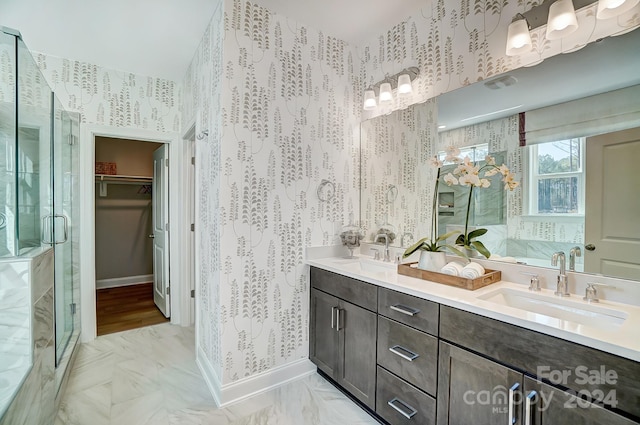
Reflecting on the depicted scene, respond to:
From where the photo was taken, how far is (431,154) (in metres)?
2.12

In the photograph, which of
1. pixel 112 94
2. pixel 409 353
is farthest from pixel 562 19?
pixel 112 94

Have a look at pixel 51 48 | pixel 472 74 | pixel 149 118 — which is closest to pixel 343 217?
pixel 472 74

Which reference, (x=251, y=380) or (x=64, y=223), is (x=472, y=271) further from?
(x=64, y=223)

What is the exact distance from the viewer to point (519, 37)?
61.2 inches

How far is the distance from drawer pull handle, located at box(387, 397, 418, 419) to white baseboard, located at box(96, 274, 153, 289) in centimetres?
455

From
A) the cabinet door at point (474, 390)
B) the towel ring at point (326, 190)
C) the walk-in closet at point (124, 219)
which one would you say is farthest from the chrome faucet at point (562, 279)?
the walk-in closet at point (124, 219)

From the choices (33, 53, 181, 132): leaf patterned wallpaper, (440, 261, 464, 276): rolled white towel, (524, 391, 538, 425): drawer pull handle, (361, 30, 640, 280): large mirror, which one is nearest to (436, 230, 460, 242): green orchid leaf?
(361, 30, 640, 280): large mirror

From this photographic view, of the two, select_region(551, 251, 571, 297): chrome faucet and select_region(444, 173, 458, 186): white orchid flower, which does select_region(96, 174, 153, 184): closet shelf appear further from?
select_region(551, 251, 571, 297): chrome faucet

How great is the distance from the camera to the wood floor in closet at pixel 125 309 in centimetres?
329

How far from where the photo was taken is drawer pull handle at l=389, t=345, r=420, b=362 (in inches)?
60.4

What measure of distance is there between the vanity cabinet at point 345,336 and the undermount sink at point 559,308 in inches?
27.1

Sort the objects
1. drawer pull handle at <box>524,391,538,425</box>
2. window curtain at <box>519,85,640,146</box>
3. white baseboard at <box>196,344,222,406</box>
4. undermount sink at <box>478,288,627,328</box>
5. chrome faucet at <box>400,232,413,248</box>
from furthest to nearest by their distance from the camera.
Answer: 1. chrome faucet at <box>400,232,413,248</box>
2. white baseboard at <box>196,344,222,406</box>
3. window curtain at <box>519,85,640,146</box>
4. undermount sink at <box>478,288,627,328</box>
5. drawer pull handle at <box>524,391,538,425</box>

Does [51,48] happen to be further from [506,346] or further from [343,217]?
[506,346]

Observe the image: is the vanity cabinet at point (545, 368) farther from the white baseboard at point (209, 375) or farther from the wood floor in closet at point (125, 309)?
the wood floor in closet at point (125, 309)
